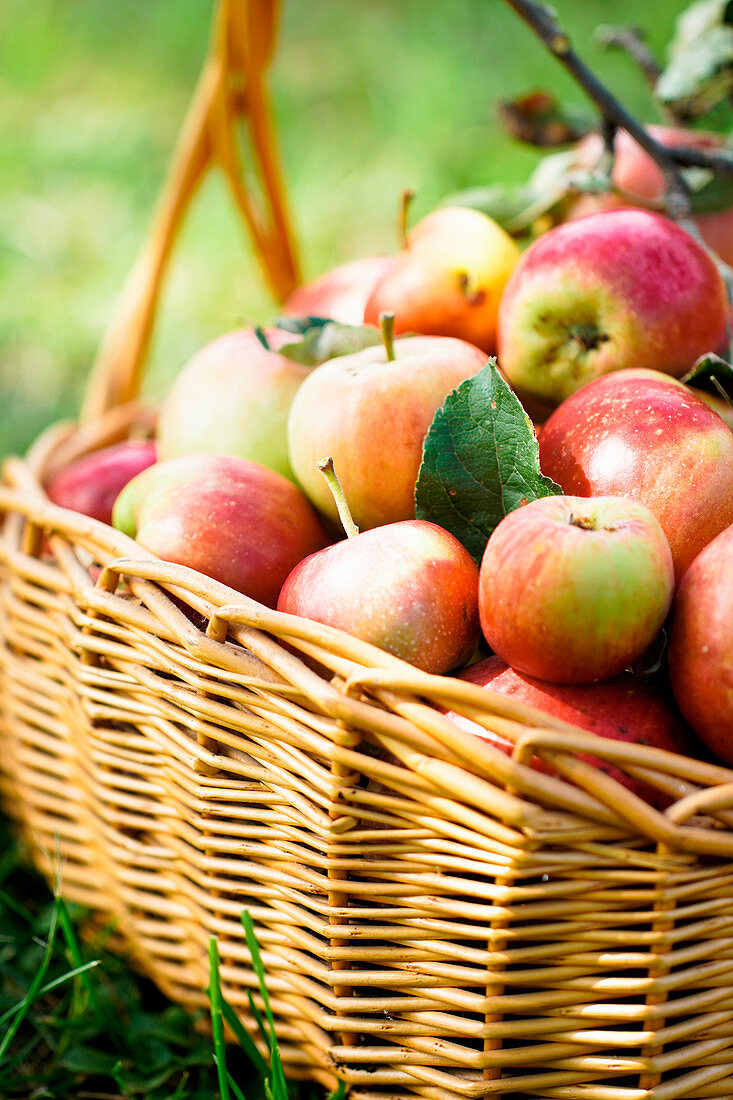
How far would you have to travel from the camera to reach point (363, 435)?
86cm

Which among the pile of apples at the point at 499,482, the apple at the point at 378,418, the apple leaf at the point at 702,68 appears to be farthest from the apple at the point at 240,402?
the apple leaf at the point at 702,68

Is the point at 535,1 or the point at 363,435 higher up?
the point at 535,1

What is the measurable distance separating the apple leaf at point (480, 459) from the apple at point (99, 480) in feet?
1.43

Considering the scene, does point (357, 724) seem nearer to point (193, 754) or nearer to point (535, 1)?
point (193, 754)

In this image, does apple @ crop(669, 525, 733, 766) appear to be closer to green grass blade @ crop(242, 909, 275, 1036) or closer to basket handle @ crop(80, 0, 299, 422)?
green grass blade @ crop(242, 909, 275, 1036)

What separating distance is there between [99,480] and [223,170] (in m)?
0.48

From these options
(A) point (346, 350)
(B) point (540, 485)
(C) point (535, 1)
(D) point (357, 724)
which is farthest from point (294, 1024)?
(C) point (535, 1)

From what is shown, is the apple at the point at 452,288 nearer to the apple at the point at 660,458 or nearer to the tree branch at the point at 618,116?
the tree branch at the point at 618,116

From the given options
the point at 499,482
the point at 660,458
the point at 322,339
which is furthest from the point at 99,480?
the point at 660,458

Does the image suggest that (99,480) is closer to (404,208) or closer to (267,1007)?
(404,208)

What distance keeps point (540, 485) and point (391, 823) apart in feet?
0.95

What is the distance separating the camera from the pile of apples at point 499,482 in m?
0.63

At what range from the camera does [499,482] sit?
2.55 feet

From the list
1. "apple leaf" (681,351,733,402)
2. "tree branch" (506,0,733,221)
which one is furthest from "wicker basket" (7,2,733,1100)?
"tree branch" (506,0,733,221)
